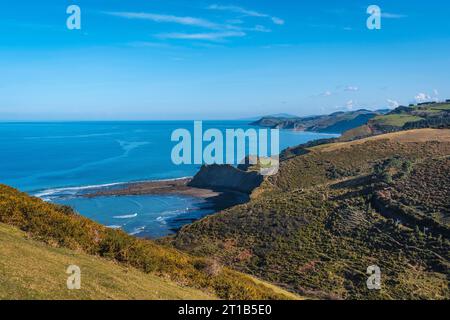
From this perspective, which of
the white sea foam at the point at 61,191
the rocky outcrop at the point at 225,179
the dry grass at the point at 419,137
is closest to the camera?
the dry grass at the point at 419,137

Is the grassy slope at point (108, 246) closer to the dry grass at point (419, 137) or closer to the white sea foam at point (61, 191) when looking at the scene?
the dry grass at point (419, 137)

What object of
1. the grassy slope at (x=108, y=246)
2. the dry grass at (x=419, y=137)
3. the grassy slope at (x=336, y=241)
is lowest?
the grassy slope at (x=336, y=241)

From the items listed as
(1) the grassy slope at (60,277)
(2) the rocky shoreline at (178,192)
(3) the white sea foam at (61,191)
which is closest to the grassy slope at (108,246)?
(1) the grassy slope at (60,277)

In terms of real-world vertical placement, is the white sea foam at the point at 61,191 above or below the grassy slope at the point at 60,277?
below

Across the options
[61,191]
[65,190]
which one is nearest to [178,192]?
[65,190]

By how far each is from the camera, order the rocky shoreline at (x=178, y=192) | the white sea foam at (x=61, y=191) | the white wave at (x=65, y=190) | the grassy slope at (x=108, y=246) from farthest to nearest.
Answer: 1. the white wave at (x=65, y=190)
2. the rocky shoreline at (x=178, y=192)
3. the white sea foam at (x=61, y=191)
4. the grassy slope at (x=108, y=246)
